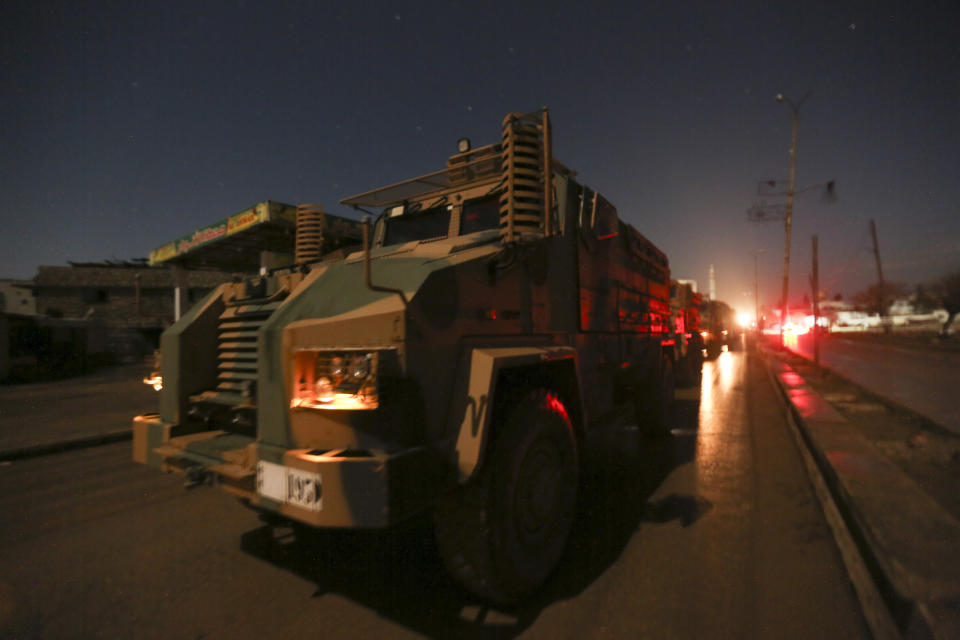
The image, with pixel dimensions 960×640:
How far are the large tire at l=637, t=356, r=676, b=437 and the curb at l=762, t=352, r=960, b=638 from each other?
155 cm

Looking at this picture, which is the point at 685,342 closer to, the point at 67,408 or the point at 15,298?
the point at 67,408

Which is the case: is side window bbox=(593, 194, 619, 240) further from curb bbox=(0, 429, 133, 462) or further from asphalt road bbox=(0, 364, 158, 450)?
asphalt road bbox=(0, 364, 158, 450)

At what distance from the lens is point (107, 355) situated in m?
19.8

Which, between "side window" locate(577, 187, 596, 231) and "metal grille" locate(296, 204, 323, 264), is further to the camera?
"metal grille" locate(296, 204, 323, 264)

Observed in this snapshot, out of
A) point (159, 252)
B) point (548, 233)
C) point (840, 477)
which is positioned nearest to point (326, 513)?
point (548, 233)

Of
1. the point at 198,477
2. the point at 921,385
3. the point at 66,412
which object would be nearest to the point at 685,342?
the point at 921,385

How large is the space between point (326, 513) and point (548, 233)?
1712 mm

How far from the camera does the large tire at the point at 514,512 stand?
212cm

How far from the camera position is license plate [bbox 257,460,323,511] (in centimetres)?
181

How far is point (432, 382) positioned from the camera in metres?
2.01

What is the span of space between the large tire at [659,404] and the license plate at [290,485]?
14.4 ft

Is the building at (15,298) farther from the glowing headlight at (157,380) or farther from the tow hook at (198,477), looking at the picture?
the tow hook at (198,477)

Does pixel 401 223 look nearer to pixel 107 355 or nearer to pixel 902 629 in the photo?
pixel 902 629

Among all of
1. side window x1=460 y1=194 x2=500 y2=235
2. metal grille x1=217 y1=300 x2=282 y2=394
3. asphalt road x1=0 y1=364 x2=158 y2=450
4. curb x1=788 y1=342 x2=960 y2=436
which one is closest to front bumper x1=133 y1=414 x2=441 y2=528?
metal grille x1=217 y1=300 x2=282 y2=394
